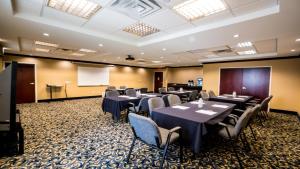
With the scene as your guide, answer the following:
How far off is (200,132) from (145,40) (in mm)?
3289

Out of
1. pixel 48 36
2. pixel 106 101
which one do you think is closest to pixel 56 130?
pixel 106 101

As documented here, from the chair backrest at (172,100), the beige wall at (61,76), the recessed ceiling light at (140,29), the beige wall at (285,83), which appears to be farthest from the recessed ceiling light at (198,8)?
the beige wall at (61,76)

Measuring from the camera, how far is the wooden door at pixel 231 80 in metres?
7.20

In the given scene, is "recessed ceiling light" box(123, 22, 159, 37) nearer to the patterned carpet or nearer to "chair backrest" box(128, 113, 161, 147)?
"chair backrest" box(128, 113, 161, 147)

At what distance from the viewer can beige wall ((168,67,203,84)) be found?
1073 cm

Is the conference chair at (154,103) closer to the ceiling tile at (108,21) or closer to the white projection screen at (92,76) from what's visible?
the ceiling tile at (108,21)

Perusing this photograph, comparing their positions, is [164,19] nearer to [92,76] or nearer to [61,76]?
[61,76]

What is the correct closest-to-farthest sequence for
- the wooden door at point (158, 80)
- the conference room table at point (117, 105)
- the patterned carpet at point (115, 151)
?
the patterned carpet at point (115, 151), the conference room table at point (117, 105), the wooden door at point (158, 80)

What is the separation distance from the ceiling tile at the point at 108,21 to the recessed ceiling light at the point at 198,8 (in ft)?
3.43

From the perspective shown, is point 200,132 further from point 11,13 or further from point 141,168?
point 11,13

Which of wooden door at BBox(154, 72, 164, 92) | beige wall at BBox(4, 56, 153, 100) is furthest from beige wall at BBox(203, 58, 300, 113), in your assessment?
beige wall at BBox(4, 56, 153, 100)

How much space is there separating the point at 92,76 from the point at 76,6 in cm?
751

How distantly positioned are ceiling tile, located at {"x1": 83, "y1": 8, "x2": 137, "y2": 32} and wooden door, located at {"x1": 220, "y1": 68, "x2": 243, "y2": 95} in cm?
646

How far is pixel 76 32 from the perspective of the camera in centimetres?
345
